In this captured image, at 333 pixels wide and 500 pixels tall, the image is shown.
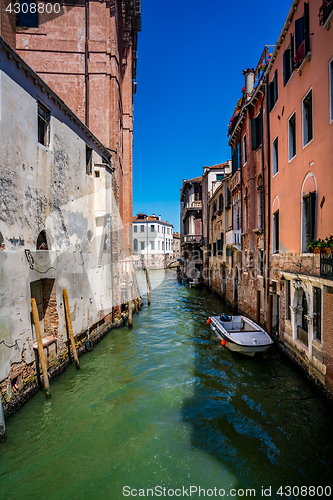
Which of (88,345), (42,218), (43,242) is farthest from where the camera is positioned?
(88,345)

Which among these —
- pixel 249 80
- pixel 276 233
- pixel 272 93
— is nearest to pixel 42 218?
pixel 276 233

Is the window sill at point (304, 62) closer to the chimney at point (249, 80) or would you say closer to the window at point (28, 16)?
the chimney at point (249, 80)

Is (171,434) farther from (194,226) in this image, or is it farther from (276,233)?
(194,226)

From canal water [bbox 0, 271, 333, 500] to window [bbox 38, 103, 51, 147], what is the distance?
515cm

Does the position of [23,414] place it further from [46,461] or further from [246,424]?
[246,424]

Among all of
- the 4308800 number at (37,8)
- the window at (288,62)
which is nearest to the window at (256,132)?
the window at (288,62)

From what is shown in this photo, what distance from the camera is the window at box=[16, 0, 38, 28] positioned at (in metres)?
12.4

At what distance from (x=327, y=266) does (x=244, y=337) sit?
13.6ft

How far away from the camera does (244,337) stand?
28.0 feet

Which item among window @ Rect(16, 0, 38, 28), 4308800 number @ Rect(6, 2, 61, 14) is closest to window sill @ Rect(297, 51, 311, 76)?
4308800 number @ Rect(6, 2, 61, 14)

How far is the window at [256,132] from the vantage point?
35.3ft

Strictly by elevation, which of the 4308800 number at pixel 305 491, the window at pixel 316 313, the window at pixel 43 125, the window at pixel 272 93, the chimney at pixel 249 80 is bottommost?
the 4308800 number at pixel 305 491

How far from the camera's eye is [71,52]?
12.5m

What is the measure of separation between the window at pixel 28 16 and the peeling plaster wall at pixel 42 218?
23.6 ft
